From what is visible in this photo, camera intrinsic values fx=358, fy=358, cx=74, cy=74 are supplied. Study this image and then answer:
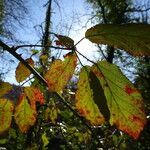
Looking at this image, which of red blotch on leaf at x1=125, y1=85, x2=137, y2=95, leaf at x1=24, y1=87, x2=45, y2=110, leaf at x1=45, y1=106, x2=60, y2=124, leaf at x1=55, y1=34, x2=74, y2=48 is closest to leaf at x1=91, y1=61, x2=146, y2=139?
red blotch on leaf at x1=125, y1=85, x2=137, y2=95

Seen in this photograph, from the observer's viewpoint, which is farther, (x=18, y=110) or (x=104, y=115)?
(x=18, y=110)

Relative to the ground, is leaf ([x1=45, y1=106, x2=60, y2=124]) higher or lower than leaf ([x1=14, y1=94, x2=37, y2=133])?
higher

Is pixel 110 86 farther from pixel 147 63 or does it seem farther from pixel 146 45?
pixel 147 63

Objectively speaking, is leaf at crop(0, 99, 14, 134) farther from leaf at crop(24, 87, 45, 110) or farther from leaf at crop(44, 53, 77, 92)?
leaf at crop(44, 53, 77, 92)

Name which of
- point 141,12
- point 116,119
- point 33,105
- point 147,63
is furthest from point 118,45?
point 141,12

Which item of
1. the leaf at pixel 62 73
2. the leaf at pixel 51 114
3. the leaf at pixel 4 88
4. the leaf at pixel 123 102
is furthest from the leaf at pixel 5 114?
the leaf at pixel 51 114

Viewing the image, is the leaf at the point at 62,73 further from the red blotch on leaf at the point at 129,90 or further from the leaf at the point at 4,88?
the leaf at the point at 4,88

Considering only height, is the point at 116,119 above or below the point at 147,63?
below
